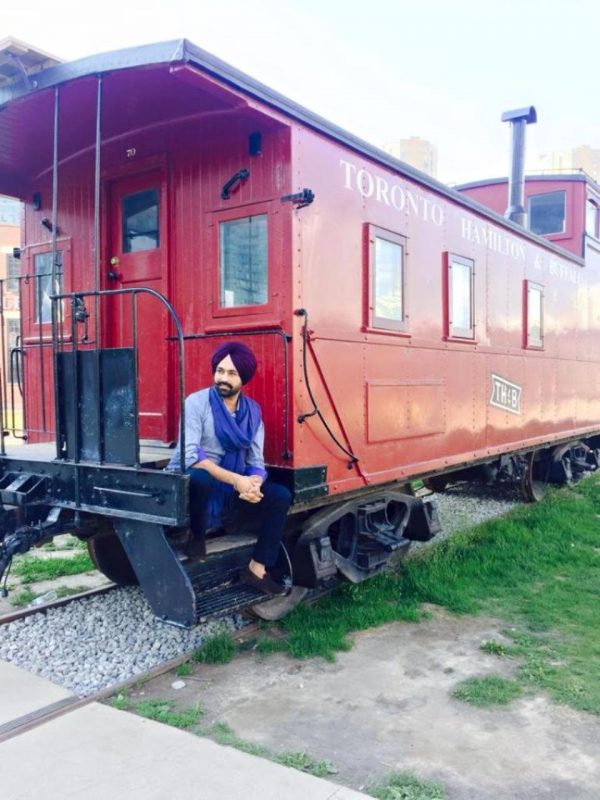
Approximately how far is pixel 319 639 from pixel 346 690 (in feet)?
1.84

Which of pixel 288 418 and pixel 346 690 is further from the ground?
pixel 288 418

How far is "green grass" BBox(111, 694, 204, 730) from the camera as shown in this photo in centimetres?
326

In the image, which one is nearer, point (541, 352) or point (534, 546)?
point (534, 546)

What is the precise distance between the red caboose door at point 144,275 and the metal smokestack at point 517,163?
590cm

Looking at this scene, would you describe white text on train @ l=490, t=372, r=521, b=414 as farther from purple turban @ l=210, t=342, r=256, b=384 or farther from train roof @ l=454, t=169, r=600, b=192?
train roof @ l=454, t=169, r=600, b=192

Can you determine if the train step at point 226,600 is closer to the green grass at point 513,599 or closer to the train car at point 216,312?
the train car at point 216,312

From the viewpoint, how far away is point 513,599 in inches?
205

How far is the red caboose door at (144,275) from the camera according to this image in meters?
4.84

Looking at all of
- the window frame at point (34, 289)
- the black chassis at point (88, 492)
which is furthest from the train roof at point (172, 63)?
the black chassis at point (88, 492)

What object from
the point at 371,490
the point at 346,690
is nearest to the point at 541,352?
the point at 371,490

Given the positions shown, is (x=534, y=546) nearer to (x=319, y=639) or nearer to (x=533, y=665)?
(x=533, y=665)

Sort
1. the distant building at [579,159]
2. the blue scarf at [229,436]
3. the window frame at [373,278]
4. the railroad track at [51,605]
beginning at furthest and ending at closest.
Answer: the distant building at [579,159] < the window frame at [373,278] < the railroad track at [51,605] < the blue scarf at [229,436]

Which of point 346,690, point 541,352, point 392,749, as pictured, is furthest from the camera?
point 541,352

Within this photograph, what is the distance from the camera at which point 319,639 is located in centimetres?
425
